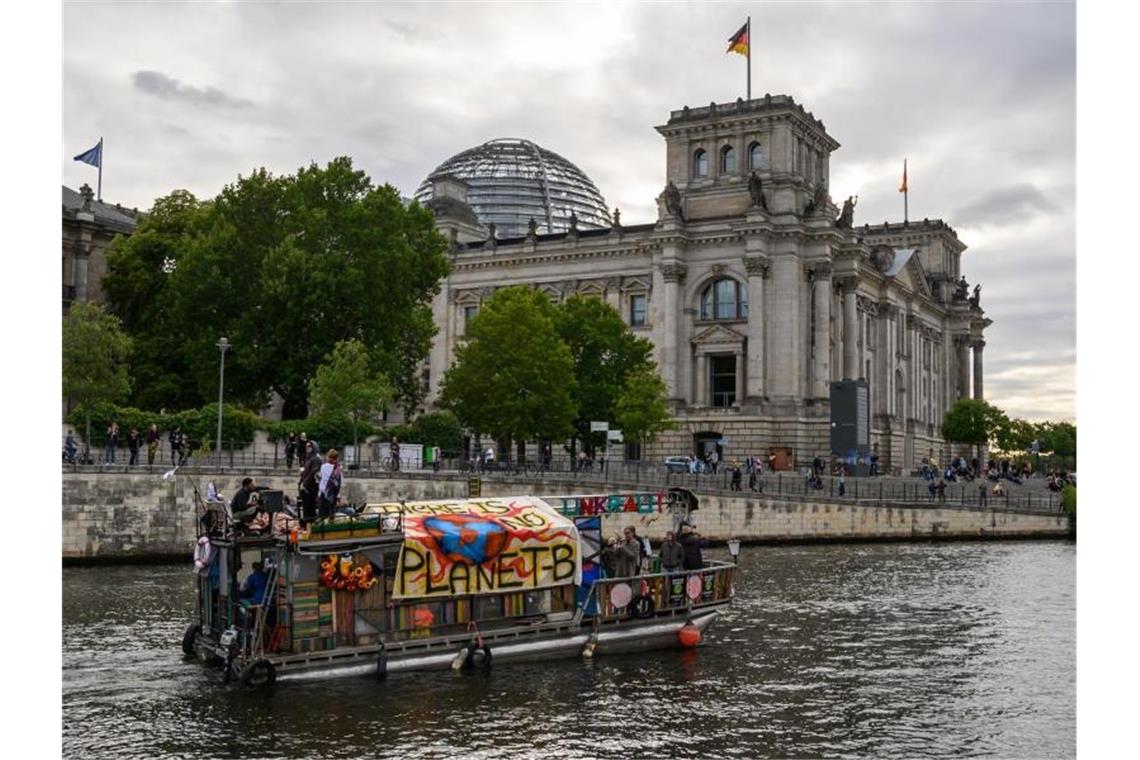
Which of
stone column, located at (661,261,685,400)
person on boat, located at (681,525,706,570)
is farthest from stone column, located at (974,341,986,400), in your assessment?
person on boat, located at (681,525,706,570)

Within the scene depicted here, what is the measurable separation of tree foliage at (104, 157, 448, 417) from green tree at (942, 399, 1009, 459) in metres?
67.2

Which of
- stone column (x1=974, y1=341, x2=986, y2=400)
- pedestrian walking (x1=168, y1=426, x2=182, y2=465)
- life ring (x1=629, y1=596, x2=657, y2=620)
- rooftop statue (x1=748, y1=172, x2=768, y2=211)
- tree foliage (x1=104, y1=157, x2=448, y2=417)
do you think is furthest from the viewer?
stone column (x1=974, y1=341, x2=986, y2=400)

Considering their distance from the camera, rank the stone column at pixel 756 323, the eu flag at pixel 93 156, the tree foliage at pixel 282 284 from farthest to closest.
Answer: the stone column at pixel 756 323
the tree foliage at pixel 282 284
the eu flag at pixel 93 156

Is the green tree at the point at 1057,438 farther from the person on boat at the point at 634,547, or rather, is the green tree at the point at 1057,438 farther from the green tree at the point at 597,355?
the person on boat at the point at 634,547

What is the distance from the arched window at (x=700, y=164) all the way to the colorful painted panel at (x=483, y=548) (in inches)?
2832

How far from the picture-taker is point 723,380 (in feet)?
309

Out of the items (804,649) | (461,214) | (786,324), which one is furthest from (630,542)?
(461,214)

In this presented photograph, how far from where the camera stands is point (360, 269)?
63.3m

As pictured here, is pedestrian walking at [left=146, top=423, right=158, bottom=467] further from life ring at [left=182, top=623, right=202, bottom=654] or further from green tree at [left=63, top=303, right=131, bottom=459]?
life ring at [left=182, top=623, right=202, bottom=654]

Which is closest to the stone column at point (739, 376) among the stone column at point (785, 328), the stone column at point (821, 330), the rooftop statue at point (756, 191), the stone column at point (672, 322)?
the stone column at point (785, 328)

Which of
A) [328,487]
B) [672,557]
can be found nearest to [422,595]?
[328,487]

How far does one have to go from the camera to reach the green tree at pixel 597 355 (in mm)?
79125

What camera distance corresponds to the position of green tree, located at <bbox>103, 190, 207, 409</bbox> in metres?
65.1

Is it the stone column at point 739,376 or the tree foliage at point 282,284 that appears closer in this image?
the tree foliage at point 282,284
